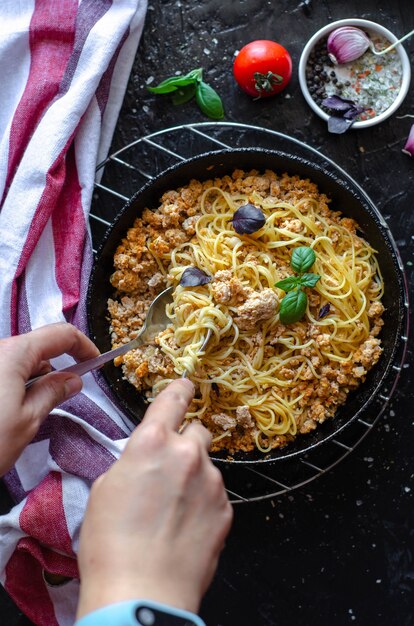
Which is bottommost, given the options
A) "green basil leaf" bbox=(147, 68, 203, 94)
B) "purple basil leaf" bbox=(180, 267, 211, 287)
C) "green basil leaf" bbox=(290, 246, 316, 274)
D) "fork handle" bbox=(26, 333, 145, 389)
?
"green basil leaf" bbox=(290, 246, 316, 274)

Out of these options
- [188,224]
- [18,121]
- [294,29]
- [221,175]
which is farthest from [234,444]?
[294,29]

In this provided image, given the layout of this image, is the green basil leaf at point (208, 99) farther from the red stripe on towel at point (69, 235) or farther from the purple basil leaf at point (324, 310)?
the purple basil leaf at point (324, 310)

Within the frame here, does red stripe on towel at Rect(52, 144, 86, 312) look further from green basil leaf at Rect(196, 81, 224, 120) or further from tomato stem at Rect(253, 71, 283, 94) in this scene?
tomato stem at Rect(253, 71, 283, 94)

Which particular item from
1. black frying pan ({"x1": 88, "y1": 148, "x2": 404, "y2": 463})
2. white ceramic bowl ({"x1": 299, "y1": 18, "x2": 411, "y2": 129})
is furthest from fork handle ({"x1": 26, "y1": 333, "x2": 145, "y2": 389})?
white ceramic bowl ({"x1": 299, "y1": 18, "x2": 411, "y2": 129})

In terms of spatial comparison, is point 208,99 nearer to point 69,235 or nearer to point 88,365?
point 69,235

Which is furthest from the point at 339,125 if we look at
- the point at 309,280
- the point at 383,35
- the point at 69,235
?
the point at 69,235

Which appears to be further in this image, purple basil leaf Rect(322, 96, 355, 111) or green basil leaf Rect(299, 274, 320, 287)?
purple basil leaf Rect(322, 96, 355, 111)
